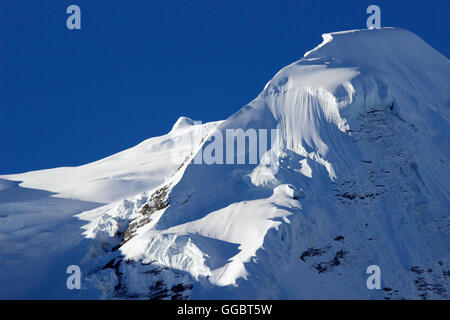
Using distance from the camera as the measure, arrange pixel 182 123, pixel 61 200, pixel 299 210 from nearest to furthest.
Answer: pixel 299 210 → pixel 61 200 → pixel 182 123

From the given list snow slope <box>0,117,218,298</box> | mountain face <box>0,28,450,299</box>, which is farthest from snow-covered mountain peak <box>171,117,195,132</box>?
mountain face <box>0,28,450,299</box>

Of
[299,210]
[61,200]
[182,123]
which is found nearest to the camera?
[299,210]

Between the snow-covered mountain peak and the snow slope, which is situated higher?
the snow-covered mountain peak

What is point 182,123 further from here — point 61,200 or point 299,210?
point 299,210

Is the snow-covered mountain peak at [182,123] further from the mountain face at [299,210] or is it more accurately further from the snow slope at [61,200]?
the mountain face at [299,210]

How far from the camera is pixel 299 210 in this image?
49.4 meters

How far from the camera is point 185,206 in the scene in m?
51.9

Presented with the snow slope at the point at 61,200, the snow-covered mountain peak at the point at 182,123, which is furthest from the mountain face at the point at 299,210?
the snow-covered mountain peak at the point at 182,123

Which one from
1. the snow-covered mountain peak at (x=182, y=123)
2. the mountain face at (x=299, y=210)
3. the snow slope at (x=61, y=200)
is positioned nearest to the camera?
the mountain face at (x=299, y=210)

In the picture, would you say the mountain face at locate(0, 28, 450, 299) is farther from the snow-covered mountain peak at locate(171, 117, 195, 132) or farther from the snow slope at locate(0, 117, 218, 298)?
the snow-covered mountain peak at locate(171, 117, 195, 132)

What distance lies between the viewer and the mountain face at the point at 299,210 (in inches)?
1831

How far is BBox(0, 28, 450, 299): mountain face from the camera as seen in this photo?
46500mm

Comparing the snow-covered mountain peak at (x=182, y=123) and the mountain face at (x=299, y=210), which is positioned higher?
the snow-covered mountain peak at (x=182, y=123)

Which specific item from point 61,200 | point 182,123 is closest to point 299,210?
point 61,200
